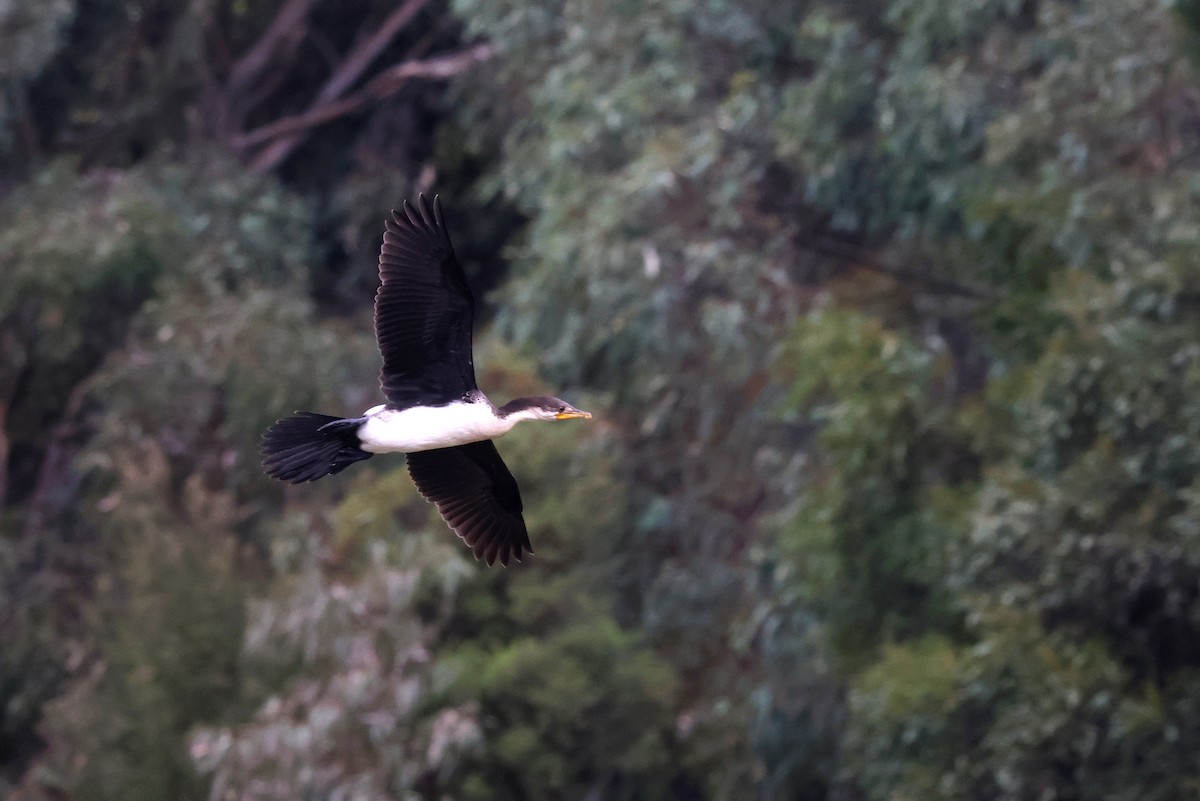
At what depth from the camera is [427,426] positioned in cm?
636

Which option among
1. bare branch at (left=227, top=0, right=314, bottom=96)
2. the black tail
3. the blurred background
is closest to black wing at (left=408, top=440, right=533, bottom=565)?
the black tail

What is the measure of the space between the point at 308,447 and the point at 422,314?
0.52 metres

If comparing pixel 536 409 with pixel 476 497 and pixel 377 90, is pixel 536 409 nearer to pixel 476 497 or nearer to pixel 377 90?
pixel 476 497

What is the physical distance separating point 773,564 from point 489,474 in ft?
20.4

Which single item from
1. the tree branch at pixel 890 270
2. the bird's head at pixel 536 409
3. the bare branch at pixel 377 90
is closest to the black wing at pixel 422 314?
the bird's head at pixel 536 409

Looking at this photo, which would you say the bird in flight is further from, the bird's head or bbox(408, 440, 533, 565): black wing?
bbox(408, 440, 533, 565): black wing

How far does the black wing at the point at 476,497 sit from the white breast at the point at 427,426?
0.73 meters

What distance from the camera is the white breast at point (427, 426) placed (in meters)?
6.32

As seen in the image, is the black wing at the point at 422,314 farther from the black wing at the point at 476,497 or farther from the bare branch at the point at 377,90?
the bare branch at the point at 377,90

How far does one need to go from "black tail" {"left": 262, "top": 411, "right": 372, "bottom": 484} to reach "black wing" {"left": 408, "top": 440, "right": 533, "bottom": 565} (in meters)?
0.81

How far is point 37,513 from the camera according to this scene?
1748cm

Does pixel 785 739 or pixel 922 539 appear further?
pixel 785 739

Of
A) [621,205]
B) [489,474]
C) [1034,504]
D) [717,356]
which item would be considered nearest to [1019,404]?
[1034,504]

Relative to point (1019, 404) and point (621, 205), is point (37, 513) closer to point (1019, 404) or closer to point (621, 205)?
point (621, 205)
